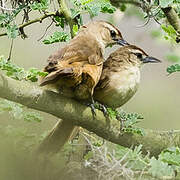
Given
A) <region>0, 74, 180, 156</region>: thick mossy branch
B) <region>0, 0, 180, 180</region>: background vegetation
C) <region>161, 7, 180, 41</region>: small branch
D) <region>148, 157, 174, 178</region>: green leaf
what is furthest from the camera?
<region>161, 7, 180, 41</region>: small branch

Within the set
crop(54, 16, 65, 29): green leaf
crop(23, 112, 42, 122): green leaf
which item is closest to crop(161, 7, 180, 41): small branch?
A: crop(54, 16, 65, 29): green leaf

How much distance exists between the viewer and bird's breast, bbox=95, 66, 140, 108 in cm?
303

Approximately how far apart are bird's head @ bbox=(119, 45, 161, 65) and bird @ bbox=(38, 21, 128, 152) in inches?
7.7

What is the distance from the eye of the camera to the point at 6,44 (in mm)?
3127

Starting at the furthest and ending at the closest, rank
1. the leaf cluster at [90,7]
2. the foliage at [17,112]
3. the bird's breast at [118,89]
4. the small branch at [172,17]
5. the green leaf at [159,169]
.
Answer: the bird's breast at [118,89], the small branch at [172,17], the leaf cluster at [90,7], the foliage at [17,112], the green leaf at [159,169]

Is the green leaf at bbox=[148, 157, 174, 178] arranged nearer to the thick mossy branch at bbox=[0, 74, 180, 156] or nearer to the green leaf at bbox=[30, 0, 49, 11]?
the thick mossy branch at bbox=[0, 74, 180, 156]

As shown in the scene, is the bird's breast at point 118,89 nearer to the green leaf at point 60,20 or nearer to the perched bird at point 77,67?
the perched bird at point 77,67

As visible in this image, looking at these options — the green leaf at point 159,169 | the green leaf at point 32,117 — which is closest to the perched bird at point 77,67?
the green leaf at point 32,117

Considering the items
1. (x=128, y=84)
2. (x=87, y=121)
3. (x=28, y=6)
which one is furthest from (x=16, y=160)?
(x=128, y=84)

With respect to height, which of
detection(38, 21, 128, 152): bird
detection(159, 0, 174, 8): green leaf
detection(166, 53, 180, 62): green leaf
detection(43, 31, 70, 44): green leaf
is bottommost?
detection(38, 21, 128, 152): bird

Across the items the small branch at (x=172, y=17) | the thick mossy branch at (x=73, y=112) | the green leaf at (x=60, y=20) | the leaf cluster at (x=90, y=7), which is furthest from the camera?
the green leaf at (x=60, y=20)

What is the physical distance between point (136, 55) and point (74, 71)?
34.4 inches

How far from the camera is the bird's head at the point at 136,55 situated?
3307mm

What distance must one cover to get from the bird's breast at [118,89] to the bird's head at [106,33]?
184 mm
